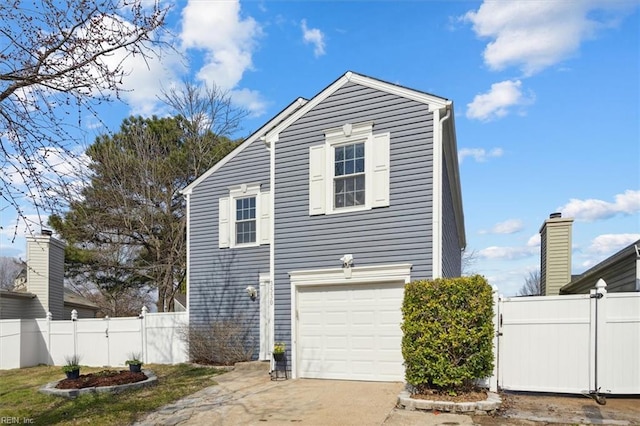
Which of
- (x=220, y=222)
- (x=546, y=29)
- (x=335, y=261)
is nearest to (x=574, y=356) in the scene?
(x=335, y=261)

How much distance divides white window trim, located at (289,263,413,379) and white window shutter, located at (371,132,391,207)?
1296 mm

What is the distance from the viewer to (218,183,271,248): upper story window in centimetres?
1233

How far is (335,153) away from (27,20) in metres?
6.18

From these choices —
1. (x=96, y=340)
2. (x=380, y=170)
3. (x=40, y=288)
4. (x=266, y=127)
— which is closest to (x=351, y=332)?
(x=380, y=170)

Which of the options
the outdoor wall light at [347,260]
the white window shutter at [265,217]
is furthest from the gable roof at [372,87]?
the outdoor wall light at [347,260]

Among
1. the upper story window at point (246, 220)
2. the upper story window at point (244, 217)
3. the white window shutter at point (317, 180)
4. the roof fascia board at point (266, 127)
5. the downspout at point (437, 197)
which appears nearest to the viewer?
the downspout at point (437, 197)

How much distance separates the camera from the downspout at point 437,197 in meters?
8.41

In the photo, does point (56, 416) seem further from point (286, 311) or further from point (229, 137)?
point (229, 137)

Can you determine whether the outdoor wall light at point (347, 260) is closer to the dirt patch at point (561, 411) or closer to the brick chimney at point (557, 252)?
the dirt patch at point (561, 411)

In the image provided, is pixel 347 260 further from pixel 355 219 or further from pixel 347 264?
pixel 355 219

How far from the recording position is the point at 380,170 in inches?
358

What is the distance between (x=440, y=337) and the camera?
22.7ft

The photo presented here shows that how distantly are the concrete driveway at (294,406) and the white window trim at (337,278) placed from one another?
1065mm

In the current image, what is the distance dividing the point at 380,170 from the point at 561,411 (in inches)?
200
